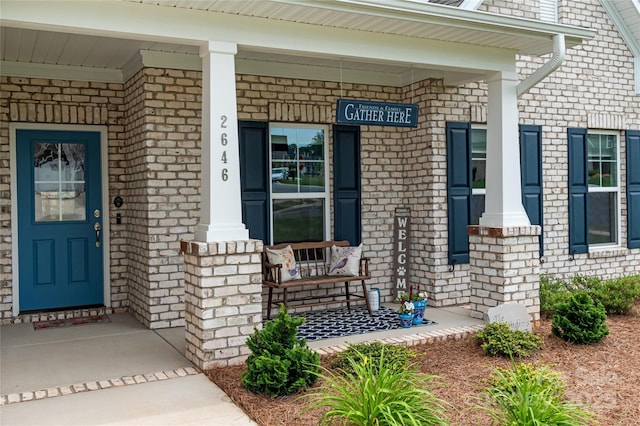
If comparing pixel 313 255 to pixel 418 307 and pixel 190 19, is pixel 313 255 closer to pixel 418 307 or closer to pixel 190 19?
pixel 418 307

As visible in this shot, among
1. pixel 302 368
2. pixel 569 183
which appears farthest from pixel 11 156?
pixel 569 183

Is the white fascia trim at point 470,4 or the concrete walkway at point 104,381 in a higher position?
the white fascia trim at point 470,4

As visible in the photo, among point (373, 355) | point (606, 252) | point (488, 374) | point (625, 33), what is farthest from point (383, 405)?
point (625, 33)

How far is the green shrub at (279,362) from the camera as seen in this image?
13.7ft

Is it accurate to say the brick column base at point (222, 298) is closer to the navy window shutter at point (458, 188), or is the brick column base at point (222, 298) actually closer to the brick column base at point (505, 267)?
the brick column base at point (505, 267)

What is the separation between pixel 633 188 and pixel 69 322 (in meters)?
7.84

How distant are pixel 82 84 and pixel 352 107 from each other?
3.17 meters

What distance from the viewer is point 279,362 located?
420cm

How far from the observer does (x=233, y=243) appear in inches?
193

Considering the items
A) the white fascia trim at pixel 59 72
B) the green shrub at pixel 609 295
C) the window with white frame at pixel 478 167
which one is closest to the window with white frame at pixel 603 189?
the green shrub at pixel 609 295

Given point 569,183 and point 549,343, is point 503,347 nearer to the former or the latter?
point 549,343

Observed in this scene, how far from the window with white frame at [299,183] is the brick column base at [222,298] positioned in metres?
2.16

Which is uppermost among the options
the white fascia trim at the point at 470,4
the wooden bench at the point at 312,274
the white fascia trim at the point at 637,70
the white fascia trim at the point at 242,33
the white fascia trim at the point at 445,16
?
the white fascia trim at the point at 470,4

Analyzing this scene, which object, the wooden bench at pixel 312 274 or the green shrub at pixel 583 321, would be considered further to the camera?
the wooden bench at pixel 312 274
